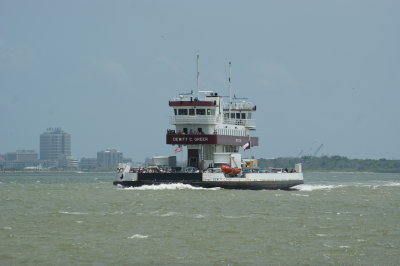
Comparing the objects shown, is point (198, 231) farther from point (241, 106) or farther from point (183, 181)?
point (241, 106)

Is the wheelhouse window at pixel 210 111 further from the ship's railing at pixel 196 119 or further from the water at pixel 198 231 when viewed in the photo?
the water at pixel 198 231

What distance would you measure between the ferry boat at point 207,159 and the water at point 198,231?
994 centimetres

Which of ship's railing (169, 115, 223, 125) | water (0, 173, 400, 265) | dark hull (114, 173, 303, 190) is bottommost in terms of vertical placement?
water (0, 173, 400, 265)

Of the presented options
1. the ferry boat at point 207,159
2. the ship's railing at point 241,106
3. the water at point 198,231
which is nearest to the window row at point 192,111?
the ferry boat at point 207,159

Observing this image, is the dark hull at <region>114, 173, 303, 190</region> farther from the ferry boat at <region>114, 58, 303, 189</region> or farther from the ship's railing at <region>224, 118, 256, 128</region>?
the ship's railing at <region>224, 118, 256, 128</region>

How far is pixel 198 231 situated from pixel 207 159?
38544 millimetres

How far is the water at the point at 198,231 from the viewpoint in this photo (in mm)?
35219

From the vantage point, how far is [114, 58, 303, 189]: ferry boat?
2977 inches

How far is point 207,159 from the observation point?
81.6 meters

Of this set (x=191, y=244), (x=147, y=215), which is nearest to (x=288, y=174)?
(x=147, y=215)

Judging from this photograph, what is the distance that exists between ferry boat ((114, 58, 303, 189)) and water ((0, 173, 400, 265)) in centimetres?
994

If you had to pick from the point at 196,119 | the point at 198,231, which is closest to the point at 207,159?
the point at 196,119

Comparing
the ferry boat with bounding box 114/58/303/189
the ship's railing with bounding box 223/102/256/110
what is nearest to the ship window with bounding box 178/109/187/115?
the ferry boat with bounding box 114/58/303/189

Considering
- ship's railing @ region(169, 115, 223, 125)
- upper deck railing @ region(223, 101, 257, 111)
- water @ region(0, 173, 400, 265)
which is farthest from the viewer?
upper deck railing @ region(223, 101, 257, 111)
